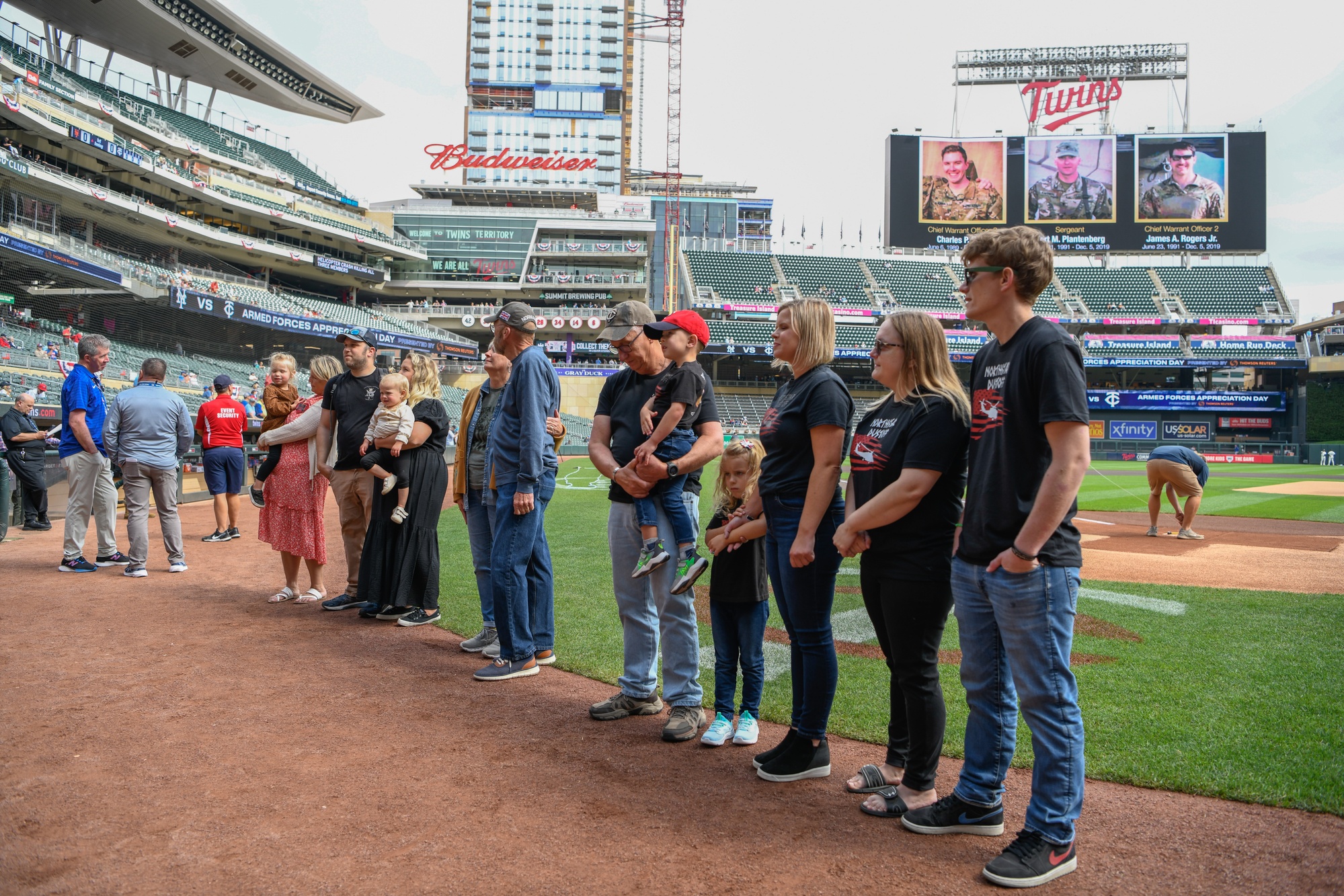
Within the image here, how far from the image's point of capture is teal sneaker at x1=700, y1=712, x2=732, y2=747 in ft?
13.4

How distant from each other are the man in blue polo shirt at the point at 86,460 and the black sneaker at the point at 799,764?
7.47 m

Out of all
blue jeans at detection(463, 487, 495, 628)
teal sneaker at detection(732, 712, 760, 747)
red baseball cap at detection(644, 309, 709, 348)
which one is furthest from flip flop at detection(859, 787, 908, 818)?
blue jeans at detection(463, 487, 495, 628)

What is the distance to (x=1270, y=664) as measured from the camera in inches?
216

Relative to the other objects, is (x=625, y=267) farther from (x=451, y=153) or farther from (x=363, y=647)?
(x=363, y=647)

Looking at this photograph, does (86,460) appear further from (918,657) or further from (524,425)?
(918,657)

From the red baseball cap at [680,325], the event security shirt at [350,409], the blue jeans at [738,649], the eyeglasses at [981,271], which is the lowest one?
the blue jeans at [738,649]

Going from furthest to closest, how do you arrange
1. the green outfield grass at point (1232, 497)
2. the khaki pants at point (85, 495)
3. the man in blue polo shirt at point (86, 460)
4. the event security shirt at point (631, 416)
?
1. the green outfield grass at point (1232, 497)
2. the khaki pants at point (85, 495)
3. the man in blue polo shirt at point (86, 460)
4. the event security shirt at point (631, 416)

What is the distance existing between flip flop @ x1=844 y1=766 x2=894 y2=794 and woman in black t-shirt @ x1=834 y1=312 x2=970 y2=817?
0.27ft

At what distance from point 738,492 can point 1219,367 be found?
55.2m

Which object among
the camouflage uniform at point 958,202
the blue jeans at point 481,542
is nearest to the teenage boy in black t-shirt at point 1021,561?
the blue jeans at point 481,542

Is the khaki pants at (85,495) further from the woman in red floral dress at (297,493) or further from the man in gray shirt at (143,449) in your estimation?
the woman in red floral dress at (297,493)

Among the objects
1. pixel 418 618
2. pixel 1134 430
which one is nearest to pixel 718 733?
pixel 418 618

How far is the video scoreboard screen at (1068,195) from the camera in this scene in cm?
4997

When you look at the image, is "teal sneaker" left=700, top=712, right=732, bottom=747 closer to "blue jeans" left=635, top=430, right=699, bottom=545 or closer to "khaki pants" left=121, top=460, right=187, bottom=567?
"blue jeans" left=635, top=430, right=699, bottom=545
